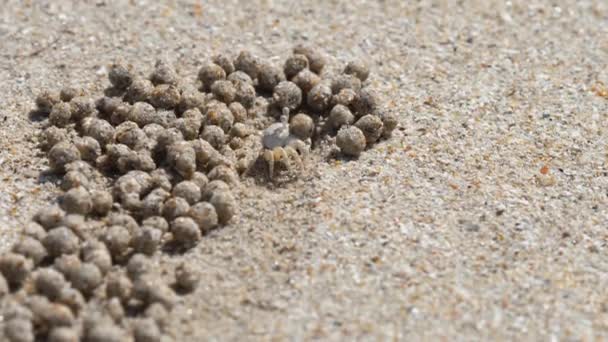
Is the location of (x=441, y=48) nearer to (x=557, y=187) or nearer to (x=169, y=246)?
(x=557, y=187)

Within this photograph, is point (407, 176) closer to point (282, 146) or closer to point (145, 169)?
point (282, 146)

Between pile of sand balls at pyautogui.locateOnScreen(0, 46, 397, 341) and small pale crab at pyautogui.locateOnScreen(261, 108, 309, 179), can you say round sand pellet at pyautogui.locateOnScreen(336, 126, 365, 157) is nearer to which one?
pile of sand balls at pyautogui.locateOnScreen(0, 46, 397, 341)

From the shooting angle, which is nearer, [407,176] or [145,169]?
[145,169]

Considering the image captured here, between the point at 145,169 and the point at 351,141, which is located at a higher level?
the point at 351,141

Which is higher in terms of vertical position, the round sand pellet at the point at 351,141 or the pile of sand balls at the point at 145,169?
the round sand pellet at the point at 351,141

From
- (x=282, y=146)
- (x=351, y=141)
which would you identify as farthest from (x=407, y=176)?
(x=282, y=146)

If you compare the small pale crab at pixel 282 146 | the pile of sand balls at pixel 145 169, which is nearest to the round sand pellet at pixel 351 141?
the pile of sand balls at pixel 145 169

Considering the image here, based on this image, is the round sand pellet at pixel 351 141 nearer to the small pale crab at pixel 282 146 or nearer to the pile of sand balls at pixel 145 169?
the pile of sand balls at pixel 145 169
